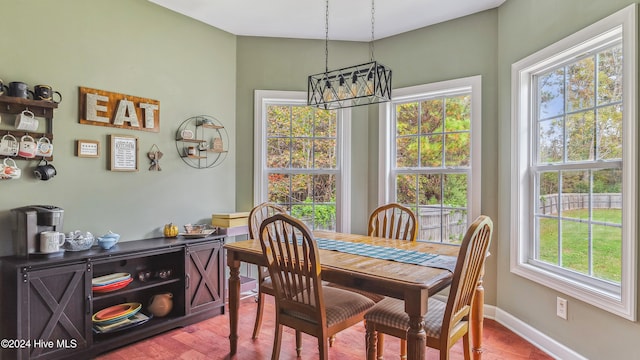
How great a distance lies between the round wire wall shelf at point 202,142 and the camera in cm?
327

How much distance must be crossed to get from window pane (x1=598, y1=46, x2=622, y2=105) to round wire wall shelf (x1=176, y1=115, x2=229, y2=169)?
3081 millimetres

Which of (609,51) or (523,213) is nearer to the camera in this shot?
(609,51)

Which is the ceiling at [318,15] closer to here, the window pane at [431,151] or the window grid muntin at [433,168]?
the window grid muntin at [433,168]

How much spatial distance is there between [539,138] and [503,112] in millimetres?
384

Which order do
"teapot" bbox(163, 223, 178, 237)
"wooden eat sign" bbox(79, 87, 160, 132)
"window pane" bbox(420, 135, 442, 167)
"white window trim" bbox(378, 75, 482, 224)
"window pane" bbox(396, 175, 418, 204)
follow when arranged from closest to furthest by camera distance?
"wooden eat sign" bbox(79, 87, 160, 132), "teapot" bbox(163, 223, 178, 237), "white window trim" bbox(378, 75, 482, 224), "window pane" bbox(420, 135, 442, 167), "window pane" bbox(396, 175, 418, 204)

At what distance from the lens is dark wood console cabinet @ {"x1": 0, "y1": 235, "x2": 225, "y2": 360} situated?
205 cm

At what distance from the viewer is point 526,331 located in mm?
2662

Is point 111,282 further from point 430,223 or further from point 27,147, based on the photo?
point 430,223

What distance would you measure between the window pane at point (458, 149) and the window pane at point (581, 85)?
90 cm

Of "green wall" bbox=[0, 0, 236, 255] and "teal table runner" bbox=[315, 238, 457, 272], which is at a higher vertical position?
"green wall" bbox=[0, 0, 236, 255]

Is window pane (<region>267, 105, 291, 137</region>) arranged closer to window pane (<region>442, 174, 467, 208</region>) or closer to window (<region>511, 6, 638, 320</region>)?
window pane (<region>442, 174, 467, 208</region>)

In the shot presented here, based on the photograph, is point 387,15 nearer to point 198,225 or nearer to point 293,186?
point 293,186

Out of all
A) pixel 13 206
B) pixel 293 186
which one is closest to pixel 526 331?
pixel 293 186

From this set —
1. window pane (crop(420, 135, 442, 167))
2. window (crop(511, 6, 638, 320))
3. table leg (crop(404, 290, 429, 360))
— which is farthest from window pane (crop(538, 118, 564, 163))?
table leg (crop(404, 290, 429, 360))
